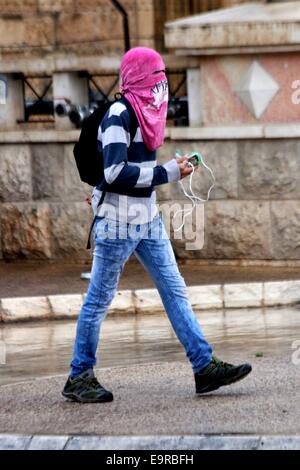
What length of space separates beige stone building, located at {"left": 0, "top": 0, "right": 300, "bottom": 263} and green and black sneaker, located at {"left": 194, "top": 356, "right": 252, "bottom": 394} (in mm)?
5469

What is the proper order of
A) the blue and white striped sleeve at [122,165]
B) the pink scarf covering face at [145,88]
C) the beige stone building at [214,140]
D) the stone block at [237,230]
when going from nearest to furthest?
1. the blue and white striped sleeve at [122,165]
2. the pink scarf covering face at [145,88]
3. the beige stone building at [214,140]
4. the stone block at [237,230]

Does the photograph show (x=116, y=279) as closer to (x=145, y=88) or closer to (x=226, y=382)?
(x=226, y=382)

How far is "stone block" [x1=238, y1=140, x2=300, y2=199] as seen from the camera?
13.7 metres

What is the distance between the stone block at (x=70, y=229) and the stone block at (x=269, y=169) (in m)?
1.48

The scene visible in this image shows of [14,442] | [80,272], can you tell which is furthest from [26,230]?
[14,442]

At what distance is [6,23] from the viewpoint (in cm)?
2070

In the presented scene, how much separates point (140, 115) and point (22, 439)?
174cm

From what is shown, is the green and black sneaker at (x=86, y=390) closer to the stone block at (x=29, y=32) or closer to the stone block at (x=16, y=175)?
the stone block at (x=16, y=175)

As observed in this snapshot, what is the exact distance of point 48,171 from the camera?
14.5 m

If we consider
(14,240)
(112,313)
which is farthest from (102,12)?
(112,313)

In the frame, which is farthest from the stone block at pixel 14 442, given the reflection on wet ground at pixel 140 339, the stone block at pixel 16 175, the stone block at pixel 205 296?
the stone block at pixel 16 175

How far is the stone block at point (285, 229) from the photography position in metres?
13.6

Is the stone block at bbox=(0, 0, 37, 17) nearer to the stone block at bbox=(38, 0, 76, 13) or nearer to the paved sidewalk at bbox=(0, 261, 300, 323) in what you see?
the stone block at bbox=(38, 0, 76, 13)

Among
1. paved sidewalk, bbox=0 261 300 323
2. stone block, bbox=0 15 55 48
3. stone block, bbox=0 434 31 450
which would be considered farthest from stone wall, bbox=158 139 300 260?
stone block, bbox=0 15 55 48
